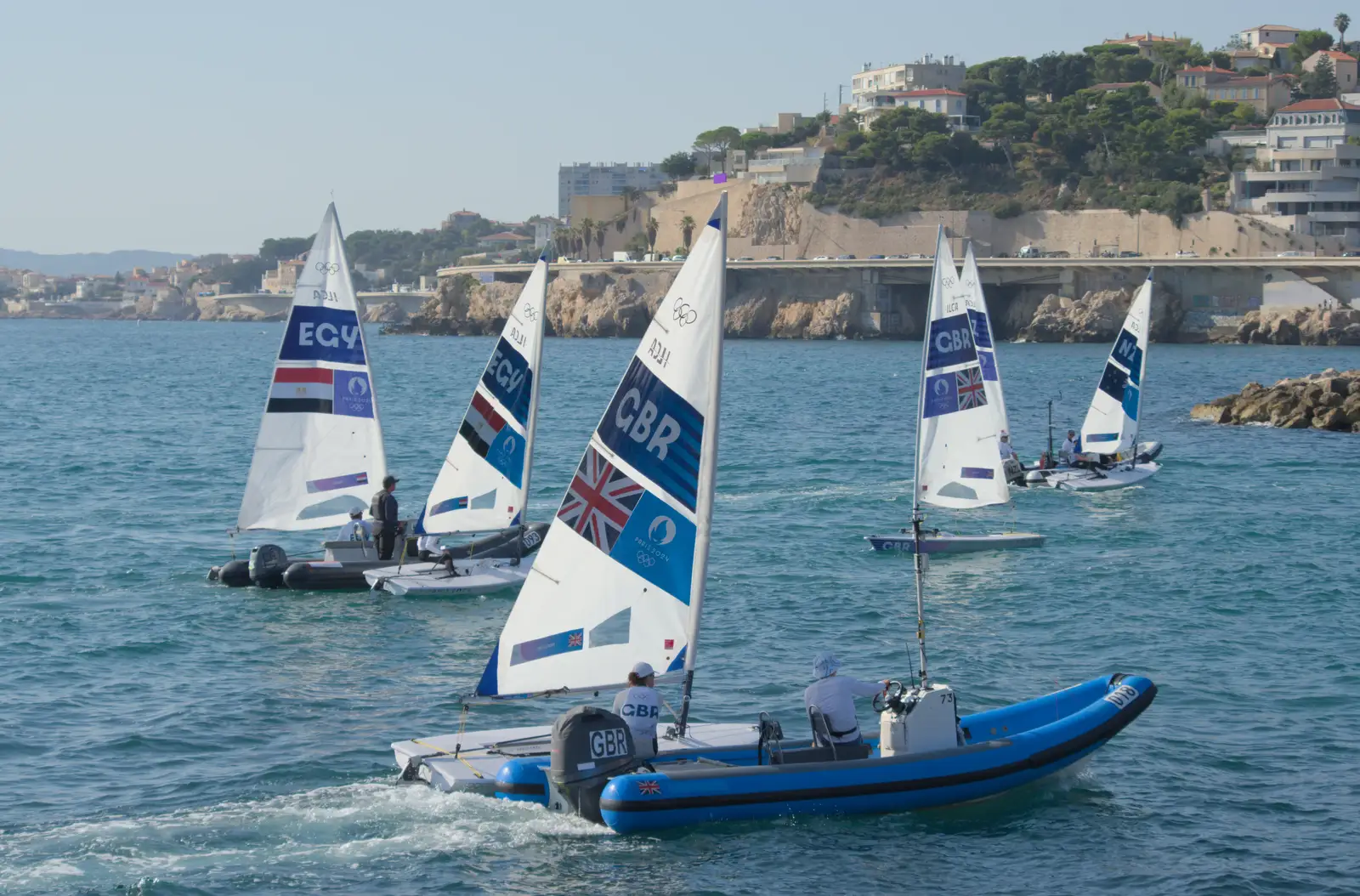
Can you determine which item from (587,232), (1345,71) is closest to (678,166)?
(587,232)

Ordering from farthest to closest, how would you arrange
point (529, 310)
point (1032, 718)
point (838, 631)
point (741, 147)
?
point (741, 147), point (529, 310), point (838, 631), point (1032, 718)

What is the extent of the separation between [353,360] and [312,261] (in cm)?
151

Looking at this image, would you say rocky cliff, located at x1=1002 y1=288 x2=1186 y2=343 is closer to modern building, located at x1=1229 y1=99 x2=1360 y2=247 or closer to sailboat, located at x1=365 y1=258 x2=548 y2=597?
modern building, located at x1=1229 y1=99 x2=1360 y2=247

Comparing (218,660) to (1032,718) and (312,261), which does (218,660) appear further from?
(1032,718)

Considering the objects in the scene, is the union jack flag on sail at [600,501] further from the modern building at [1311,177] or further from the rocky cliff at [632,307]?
the rocky cliff at [632,307]

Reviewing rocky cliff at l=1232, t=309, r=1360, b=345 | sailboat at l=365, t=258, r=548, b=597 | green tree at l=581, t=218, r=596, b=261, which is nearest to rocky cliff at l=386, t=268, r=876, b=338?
green tree at l=581, t=218, r=596, b=261

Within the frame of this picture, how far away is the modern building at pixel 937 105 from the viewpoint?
15269cm

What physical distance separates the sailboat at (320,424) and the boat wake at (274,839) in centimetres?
1009

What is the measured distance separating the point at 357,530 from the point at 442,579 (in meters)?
2.07

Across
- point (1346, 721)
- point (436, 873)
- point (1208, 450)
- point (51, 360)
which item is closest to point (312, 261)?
point (436, 873)

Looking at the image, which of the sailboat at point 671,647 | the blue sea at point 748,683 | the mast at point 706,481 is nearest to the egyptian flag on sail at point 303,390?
the blue sea at point 748,683

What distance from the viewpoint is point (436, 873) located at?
39.8 feet

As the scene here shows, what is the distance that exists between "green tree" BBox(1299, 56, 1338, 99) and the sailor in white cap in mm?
141810

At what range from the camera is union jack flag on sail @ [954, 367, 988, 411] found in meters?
26.3
